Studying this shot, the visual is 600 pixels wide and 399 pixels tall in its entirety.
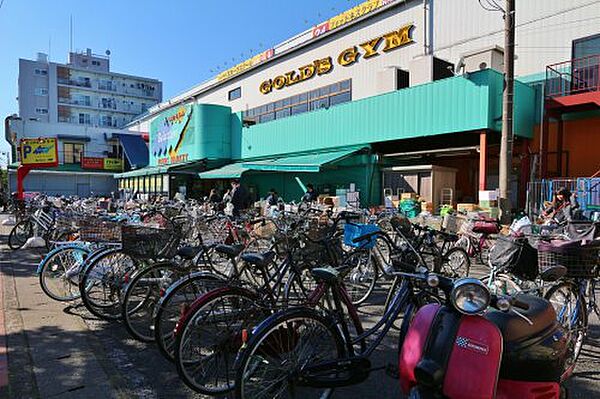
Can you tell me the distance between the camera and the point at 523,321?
2170mm

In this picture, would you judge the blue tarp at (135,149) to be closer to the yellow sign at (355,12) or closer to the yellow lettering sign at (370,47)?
the yellow sign at (355,12)

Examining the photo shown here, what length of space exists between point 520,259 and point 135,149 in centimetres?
3948

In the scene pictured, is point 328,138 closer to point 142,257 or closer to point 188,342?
point 142,257

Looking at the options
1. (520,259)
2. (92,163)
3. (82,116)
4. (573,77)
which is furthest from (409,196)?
(82,116)

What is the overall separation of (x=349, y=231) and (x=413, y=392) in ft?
13.3

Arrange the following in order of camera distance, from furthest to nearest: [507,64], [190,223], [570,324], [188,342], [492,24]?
[492,24] → [507,64] → [190,223] → [570,324] → [188,342]

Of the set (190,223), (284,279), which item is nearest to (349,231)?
(284,279)

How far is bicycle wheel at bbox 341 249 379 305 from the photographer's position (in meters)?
5.45

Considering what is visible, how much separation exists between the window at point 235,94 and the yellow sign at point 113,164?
1718 cm

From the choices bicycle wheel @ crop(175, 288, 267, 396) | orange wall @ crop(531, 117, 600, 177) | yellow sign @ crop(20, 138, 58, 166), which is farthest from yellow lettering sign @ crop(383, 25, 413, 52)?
bicycle wheel @ crop(175, 288, 267, 396)

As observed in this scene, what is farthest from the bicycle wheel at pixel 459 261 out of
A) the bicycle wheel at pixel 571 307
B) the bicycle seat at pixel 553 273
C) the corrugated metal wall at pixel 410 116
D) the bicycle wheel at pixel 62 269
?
the corrugated metal wall at pixel 410 116

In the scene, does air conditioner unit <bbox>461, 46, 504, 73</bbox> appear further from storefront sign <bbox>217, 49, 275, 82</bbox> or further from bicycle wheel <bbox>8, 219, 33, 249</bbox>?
storefront sign <bbox>217, 49, 275, 82</bbox>

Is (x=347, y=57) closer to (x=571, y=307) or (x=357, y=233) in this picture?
(x=357, y=233)

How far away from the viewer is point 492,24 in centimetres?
1493
